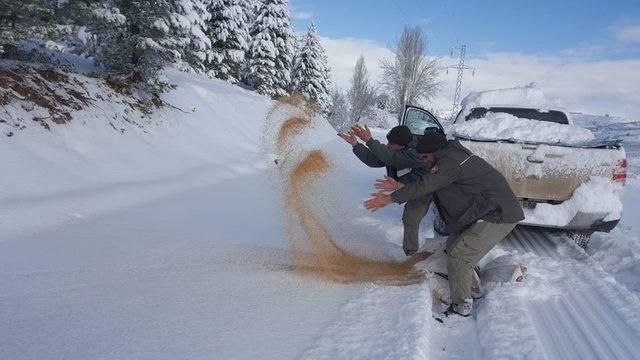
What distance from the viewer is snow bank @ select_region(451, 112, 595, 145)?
5.91 metres

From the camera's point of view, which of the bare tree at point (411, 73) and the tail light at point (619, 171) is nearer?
the tail light at point (619, 171)

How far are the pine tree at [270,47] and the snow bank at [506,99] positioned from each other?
53.4ft

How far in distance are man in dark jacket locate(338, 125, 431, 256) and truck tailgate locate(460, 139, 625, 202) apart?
3.56 feet

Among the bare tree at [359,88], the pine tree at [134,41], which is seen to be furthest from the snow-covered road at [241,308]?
the bare tree at [359,88]

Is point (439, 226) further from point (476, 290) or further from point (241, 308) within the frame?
point (241, 308)

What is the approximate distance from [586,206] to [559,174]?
0.48 m

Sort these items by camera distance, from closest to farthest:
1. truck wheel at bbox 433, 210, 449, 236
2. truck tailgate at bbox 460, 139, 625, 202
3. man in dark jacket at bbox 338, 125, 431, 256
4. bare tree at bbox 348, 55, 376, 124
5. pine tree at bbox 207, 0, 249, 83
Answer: man in dark jacket at bbox 338, 125, 431, 256
truck tailgate at bbox 460, 139, 625, 202
truck wheel at bbox 433, 210, 449, 236
pine tree at bbox 207, 0, 249, 83
bare tree at bbox 348, 55, 376, 124

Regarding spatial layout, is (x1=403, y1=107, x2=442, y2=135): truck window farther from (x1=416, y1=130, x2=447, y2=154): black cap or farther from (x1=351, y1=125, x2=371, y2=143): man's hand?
(x1=416, y1=130, x2=447, y2=154): black cap

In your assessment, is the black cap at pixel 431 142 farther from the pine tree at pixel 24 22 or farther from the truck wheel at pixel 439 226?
the pine tree at pixel 24 22

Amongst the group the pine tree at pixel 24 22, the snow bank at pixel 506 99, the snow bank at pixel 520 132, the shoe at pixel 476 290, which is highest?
the pine tree at pixel 24 22

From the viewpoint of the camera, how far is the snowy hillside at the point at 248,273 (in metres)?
2.94

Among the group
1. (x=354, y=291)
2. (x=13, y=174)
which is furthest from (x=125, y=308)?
(x=13, y=174)

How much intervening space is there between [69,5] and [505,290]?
892cm

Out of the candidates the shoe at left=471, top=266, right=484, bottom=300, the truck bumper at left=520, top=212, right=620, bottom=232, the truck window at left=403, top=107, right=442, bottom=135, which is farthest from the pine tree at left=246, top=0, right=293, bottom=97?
the shoe at left=471, top=266, right=484, bottom=300
